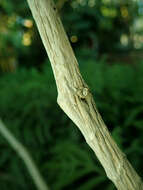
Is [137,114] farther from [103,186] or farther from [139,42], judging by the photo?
[139,42]

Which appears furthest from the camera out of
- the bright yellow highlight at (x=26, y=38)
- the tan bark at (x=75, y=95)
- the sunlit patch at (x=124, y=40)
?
the sunlit patch at (x=124, y=40)

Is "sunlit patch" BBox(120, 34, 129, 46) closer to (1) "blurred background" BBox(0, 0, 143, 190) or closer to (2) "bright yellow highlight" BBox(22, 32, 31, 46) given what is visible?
(2) "bright yellow highlight" BBox(22, 32, 31, 46)

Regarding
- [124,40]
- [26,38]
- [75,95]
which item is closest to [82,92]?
[75,95]

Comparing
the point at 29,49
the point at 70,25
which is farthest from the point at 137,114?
the point at 29,49

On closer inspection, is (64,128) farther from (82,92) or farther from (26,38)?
(82,92)

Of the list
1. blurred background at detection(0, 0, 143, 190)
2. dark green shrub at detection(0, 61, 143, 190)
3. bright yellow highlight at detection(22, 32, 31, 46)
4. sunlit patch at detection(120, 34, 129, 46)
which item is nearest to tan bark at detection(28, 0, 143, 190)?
blurred background at detection(0, 0, 143, 190)

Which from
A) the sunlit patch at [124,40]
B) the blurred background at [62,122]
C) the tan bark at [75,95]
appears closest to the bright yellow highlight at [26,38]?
the blurred background at [62,122]

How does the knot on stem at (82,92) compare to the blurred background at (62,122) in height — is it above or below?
above

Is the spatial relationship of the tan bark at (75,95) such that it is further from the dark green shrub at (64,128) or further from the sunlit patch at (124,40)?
the sunlit patch at (124,40)

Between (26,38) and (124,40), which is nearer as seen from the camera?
(26,38)
